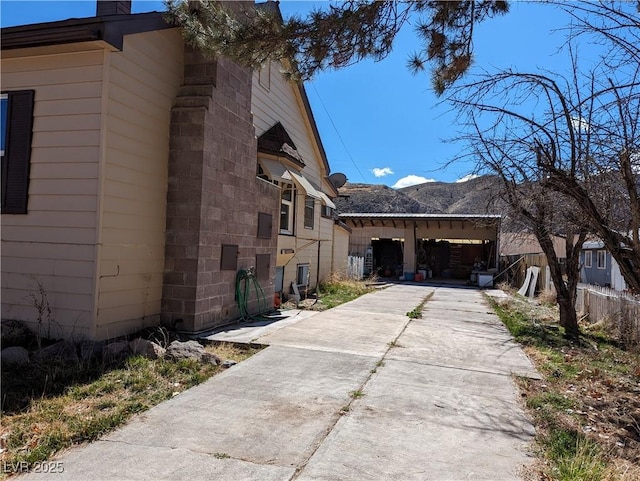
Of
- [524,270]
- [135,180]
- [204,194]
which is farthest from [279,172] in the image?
[524,270]

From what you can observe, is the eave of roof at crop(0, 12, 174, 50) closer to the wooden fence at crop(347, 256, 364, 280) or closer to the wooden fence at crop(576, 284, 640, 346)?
the wooden fence at crop(576, 284, 640, 346)

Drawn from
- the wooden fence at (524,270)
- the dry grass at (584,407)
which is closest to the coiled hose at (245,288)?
the dry grass at (584,407)

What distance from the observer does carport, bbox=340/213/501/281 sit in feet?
92.0

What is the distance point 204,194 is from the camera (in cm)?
760

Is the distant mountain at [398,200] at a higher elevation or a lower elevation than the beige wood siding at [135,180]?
higher

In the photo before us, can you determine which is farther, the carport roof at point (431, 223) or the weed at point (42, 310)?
the carport roof at point (431, 223)

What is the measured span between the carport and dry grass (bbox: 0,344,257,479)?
879 inches

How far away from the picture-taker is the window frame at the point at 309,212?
1427cm

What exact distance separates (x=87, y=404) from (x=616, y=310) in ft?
32.2

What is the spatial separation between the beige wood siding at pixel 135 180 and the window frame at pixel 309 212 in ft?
22.1

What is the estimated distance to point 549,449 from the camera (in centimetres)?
374

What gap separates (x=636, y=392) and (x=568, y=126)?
336 centimetres

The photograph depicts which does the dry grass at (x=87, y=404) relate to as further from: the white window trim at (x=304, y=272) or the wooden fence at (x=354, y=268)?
the wooden fence at (x=354, y=268)

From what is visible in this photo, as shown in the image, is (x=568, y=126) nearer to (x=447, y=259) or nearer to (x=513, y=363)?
(x=513, y=363)
